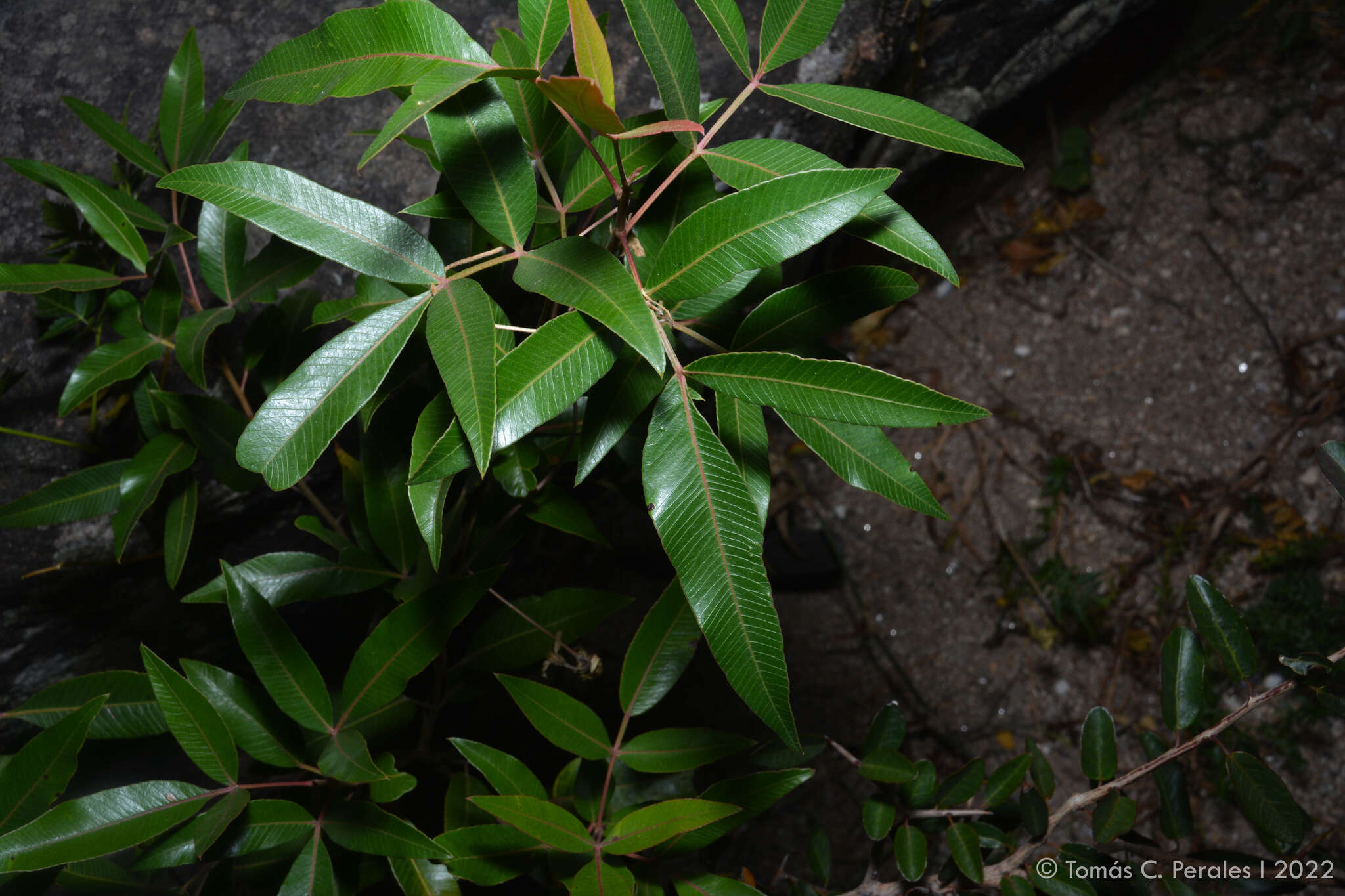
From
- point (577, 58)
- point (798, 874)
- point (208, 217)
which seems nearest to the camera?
point (577, 58)

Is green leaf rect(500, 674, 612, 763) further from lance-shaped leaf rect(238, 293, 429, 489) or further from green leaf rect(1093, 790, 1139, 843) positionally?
green leaf rect(1093, 790, 1139, 843)

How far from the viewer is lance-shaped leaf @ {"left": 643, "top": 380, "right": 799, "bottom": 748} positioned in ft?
1.80

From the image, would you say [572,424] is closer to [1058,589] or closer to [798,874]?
[798,874]

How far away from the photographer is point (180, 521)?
2.99 feet

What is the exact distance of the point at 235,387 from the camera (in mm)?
929

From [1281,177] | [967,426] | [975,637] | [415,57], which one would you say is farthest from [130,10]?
[1281,177]

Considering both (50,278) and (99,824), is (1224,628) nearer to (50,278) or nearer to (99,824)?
(99,824)

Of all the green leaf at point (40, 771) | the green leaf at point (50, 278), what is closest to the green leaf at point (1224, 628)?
the green leaf at point (40, 771)

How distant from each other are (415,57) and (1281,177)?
212 centimetres

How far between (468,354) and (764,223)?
0.22m

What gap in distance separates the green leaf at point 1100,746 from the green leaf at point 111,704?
1.04 meters

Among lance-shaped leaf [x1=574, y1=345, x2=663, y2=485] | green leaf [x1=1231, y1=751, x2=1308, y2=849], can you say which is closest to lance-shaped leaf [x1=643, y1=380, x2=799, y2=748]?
lance-shaped leaf [x1=574, y1=345, x2=663, y2=485]

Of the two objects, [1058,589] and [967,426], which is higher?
[967,426]

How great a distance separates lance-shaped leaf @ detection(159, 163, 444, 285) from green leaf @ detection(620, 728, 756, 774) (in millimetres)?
554
